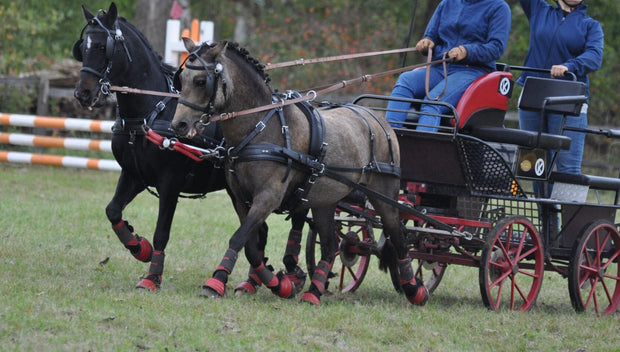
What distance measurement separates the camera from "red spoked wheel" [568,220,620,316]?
24.6 feet

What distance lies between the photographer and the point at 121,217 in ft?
24.6

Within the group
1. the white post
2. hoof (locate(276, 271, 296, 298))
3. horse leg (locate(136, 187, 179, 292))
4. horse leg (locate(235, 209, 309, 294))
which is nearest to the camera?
hoof (locate(276, 271, 296, 298))

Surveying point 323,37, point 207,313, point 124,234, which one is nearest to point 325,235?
point 124,234

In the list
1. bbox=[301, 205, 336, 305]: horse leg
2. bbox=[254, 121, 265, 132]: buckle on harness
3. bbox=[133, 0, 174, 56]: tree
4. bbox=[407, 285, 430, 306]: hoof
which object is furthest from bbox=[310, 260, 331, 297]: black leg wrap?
bbox=[133, 0, 174, 56]: tree

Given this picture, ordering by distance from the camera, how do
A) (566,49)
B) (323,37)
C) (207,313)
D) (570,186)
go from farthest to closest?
(323,37), (566,49), (570,186), (207,313)

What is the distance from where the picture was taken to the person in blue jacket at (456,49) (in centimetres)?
752

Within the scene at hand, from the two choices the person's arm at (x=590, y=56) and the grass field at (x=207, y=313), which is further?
the person's arm at (x=590, y=56)

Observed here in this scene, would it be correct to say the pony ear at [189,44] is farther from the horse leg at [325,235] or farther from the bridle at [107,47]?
the horse leg at [325,235]

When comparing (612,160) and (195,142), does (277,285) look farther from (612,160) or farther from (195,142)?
(612,160)

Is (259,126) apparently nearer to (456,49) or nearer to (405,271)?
(405,271)

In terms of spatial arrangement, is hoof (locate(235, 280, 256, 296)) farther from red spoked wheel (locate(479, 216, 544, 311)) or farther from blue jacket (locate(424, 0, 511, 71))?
blue jacket (locate(424, 0, 511, 71))

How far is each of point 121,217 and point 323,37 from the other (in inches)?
625

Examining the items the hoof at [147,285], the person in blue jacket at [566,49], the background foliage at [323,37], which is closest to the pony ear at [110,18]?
the hoof at [147,285]

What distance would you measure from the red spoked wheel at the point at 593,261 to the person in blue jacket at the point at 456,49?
152 cm
